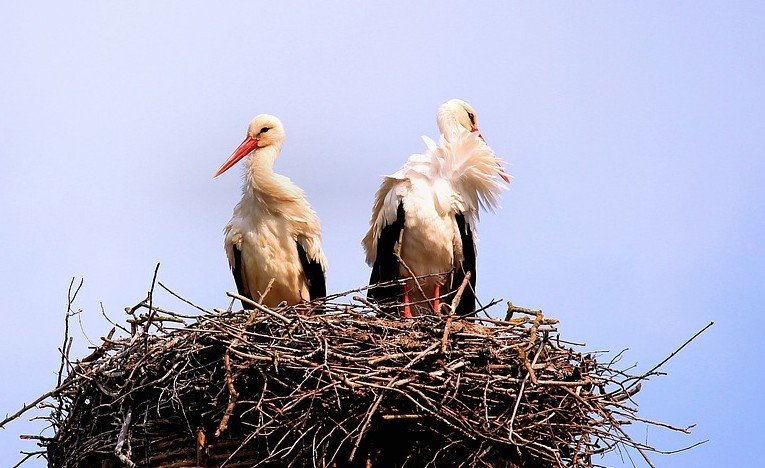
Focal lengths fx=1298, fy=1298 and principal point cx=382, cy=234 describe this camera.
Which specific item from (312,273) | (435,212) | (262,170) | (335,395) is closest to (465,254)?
(435,212)

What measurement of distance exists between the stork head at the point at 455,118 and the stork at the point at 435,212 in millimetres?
286

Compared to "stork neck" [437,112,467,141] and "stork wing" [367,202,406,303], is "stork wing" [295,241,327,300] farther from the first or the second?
"stork neck" [437,112,467,141]

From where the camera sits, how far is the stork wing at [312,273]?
690 centimetres

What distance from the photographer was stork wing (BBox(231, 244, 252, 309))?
6906 millimetres

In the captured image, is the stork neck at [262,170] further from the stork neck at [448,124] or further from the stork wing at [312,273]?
the stork neck at [448,124]

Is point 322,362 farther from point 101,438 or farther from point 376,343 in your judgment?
point 101,438

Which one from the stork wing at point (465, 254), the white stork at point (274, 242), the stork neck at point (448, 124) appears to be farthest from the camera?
the stork neck at point (448, 124)

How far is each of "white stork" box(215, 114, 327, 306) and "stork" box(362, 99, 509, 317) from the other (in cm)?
35

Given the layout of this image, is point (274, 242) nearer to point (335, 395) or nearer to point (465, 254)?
point (465, 254)

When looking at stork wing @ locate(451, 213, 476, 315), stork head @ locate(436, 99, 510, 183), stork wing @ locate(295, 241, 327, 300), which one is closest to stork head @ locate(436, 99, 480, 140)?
stork head @ locate(436, 99, 510, 183)

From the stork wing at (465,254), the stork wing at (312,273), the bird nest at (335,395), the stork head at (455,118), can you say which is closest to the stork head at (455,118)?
the stork head at (455,118)

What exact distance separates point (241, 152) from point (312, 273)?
2.72ft

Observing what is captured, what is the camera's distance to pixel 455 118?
722cm

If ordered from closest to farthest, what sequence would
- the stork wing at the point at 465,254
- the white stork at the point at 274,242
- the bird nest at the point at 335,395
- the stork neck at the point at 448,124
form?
1. the bird nest at the point at 335,395
2. the stork wing at the point at 465,254
3. the white stork at the point at 274,242
4. the stork neck at the point at 448,124
